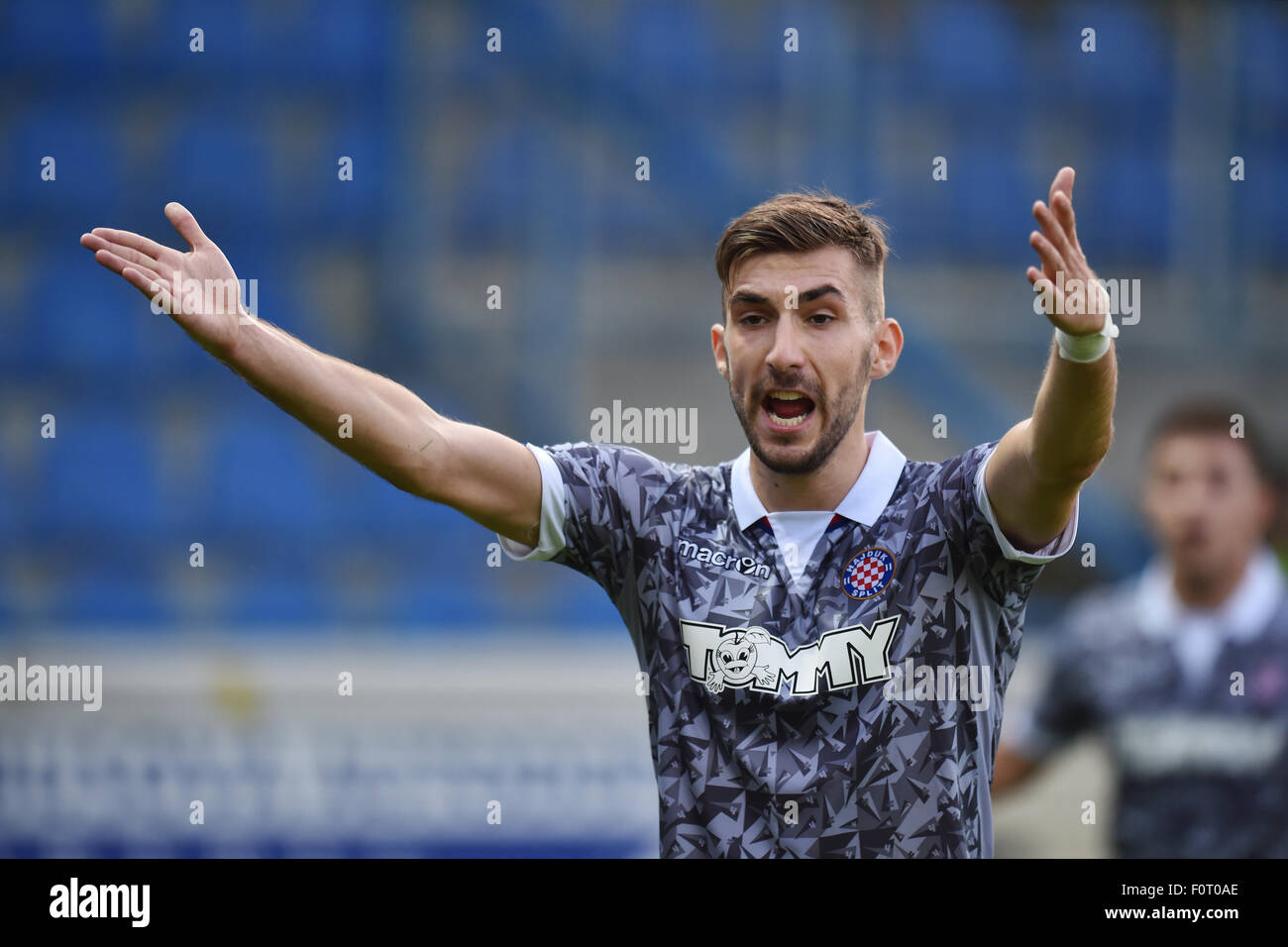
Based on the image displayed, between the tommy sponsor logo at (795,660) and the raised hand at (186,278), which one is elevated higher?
the raised hand at (186,278)

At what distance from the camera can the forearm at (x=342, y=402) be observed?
2736 mm

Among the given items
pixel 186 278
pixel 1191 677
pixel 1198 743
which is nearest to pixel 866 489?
pixel 186 278

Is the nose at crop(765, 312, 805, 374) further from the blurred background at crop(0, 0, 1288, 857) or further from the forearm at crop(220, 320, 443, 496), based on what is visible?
the blurred background at crop(0, 0, 1288, 857)

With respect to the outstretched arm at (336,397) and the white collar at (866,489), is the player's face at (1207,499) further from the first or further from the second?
the outstretched arm at (336,397)

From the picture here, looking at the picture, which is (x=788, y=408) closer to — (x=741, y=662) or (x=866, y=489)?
(x=866, y=489)

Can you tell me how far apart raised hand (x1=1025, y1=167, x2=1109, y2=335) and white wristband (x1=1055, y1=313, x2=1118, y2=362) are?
0.01 metres

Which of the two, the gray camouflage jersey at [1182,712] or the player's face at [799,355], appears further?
the gray camouflage jersey at [1182,712]

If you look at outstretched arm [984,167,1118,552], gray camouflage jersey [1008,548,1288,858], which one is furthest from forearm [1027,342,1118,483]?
gray camouflage jersey [1008,548,1288,858]

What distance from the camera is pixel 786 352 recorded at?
2930mm

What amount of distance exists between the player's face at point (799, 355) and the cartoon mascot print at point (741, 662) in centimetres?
36

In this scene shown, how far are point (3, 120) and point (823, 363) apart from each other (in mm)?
9497

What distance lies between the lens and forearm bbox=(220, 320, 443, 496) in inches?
108

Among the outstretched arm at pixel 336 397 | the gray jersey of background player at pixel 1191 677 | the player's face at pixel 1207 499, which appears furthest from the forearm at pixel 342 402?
the player's face at pixel 1207 499

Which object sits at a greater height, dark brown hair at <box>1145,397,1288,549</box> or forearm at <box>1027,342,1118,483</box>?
dark brown hair at <box>1145,397,1288,549</box>
